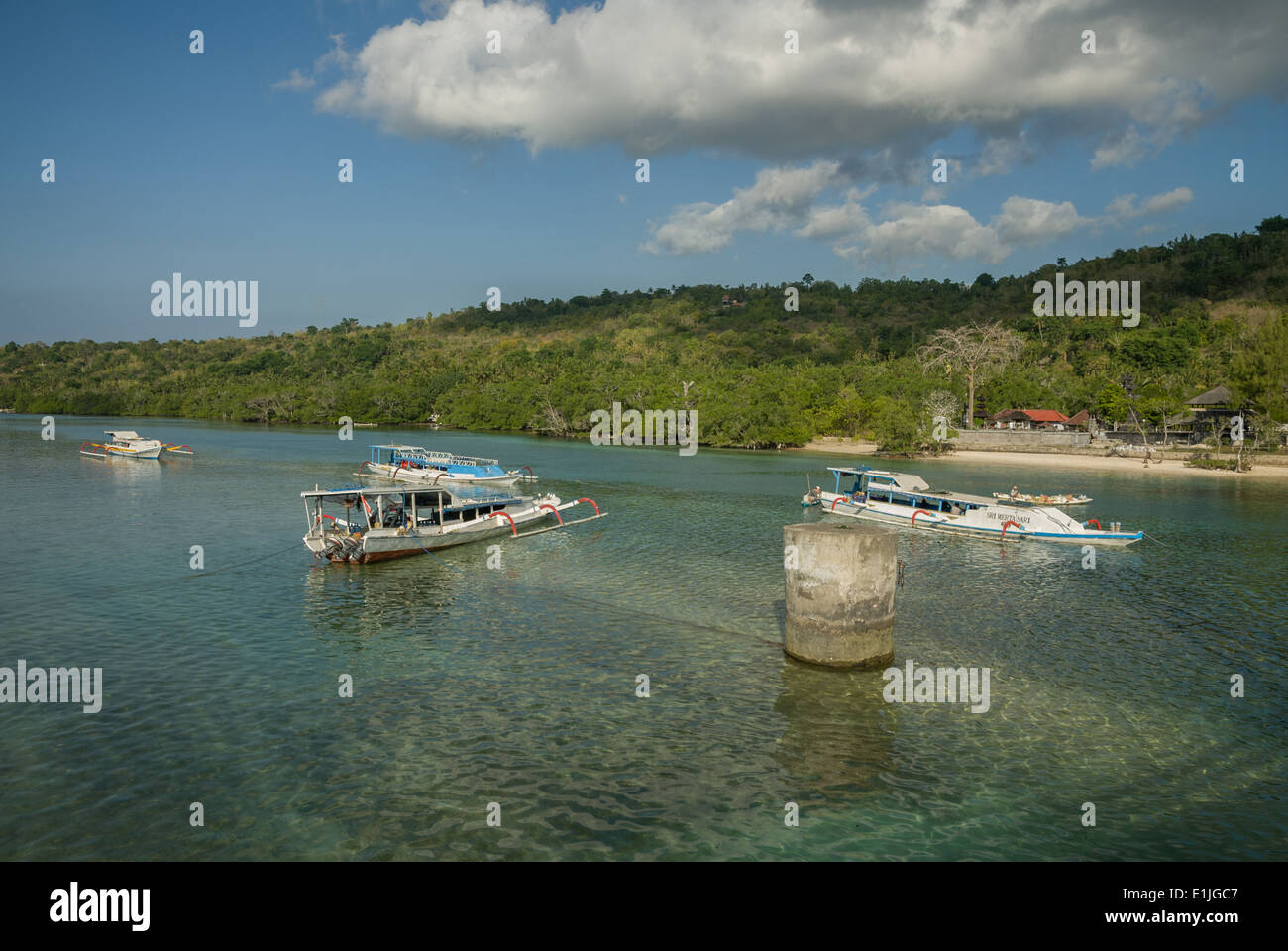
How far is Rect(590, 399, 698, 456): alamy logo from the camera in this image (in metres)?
118

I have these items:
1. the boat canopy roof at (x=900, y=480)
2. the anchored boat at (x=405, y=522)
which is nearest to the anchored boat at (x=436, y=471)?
the anchored boat at (x=405, y=522)

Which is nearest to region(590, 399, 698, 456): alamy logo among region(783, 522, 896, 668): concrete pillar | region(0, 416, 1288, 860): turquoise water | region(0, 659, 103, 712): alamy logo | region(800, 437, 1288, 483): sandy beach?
region(800, 437, 1288, 483): sandy beach

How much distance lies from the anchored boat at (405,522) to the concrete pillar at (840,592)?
746 inches

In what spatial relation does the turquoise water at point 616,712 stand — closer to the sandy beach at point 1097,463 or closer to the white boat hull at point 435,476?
the white boat hull at point 435,476

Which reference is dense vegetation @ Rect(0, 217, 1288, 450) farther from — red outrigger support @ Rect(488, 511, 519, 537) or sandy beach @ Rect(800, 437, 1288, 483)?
red outrigger support @ Rect(488, 511, 519, 537)

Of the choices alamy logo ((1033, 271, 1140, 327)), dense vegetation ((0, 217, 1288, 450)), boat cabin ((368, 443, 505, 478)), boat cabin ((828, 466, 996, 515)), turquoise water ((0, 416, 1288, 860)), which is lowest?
turquoise water ((0, 416, 1288, 860))

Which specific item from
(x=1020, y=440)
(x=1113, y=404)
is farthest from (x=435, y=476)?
(x=1113, y=404)

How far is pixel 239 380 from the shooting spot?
193625mm

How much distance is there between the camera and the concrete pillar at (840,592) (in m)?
17.4

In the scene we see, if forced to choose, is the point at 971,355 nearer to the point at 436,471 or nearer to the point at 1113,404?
the point at 1113,404
